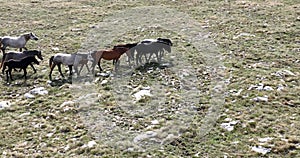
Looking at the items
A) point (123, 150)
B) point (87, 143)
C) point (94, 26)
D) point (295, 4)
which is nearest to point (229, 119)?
point (123, 150)

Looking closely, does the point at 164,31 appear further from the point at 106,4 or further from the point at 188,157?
the point at 188,157

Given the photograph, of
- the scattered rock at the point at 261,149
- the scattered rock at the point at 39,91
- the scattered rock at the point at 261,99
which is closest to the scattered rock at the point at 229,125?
the scattered rock at the point at 261,149

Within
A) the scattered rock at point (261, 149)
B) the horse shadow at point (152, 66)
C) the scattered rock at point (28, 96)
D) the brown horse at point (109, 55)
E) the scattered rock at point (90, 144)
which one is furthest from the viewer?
the horse shadow at point (152, 66)

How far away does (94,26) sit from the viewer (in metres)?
23.5

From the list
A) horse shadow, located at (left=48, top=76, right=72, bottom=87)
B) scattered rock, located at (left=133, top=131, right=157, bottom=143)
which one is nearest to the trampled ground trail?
scattered rock, located at (left=133, top=131, right=157, bottom=143)

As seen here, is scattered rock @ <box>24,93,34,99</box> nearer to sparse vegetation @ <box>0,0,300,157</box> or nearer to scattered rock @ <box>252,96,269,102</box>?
sparse vegetation @ <box>0,0,300,157</box>

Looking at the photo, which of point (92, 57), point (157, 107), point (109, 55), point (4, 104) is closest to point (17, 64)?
point (4, 104)

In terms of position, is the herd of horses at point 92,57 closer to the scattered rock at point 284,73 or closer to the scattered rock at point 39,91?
the scattered rock at point 39,91

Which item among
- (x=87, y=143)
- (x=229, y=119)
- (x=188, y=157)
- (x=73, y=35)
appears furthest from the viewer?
(x=73, y=35)

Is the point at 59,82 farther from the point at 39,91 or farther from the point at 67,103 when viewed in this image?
the point at 67,103

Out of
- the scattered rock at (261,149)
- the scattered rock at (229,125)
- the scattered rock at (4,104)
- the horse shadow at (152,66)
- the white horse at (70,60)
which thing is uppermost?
the white horse at (70,60)

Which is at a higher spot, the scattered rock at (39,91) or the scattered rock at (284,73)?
the scattered rock at (284,73)

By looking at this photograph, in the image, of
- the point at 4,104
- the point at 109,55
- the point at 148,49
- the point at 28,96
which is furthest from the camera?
the point at 148,49

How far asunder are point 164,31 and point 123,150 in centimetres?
1302
